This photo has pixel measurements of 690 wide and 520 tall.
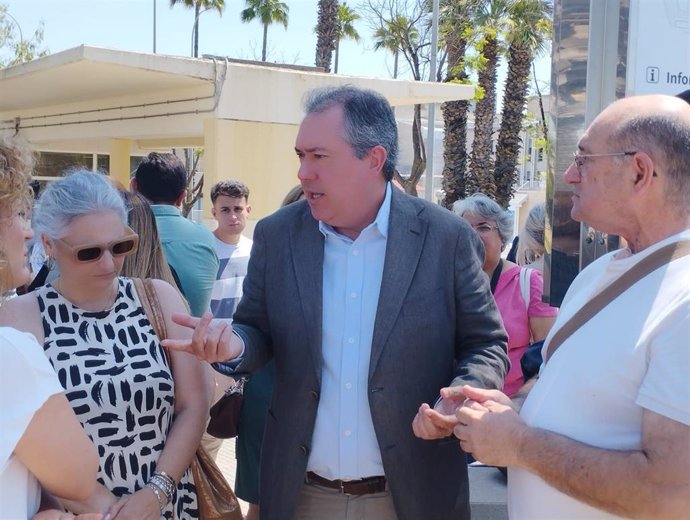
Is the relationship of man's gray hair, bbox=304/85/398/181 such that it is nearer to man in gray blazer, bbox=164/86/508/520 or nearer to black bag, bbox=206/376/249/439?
man in gray blazer, bbox=164/86/508/520

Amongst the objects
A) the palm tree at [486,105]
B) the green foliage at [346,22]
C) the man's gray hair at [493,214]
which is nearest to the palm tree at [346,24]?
the green foliage at [346,22]

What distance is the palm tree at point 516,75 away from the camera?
22.7 metres

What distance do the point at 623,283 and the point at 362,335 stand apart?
911mm

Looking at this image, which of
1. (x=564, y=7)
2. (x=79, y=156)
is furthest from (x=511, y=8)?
(x=564, y=7)

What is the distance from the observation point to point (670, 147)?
1846 millimetres

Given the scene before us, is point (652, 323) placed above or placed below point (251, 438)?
above

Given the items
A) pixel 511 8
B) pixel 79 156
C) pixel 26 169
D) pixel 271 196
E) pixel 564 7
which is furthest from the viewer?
pixel 511 8

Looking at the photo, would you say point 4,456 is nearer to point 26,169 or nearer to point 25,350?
point 25,350

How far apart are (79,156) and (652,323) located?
18.6 metres

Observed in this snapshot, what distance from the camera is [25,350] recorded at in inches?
67.9

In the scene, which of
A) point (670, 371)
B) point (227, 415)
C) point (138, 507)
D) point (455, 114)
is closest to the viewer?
point (670, 371)

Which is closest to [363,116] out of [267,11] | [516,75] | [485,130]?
[516,75]

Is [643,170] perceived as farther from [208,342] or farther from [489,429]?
[208,342]

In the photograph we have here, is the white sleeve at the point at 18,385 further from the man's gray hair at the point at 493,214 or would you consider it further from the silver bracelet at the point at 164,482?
the man's gray hair at the point at 493,214
